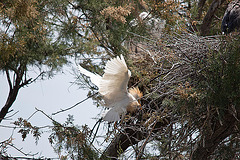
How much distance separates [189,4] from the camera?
419 cm

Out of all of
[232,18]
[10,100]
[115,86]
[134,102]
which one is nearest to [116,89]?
[115,86]

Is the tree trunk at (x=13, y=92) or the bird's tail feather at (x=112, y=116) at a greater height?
the tree trunk at (x=13, y=92)

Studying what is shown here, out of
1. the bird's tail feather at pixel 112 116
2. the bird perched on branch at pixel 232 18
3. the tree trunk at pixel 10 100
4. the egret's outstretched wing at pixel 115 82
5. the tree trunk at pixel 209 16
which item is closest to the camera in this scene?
the egret's outstretched wing at pixel 115 82

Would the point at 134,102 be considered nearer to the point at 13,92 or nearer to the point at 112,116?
the point at 112,116

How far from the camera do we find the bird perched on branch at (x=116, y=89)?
7.70 feet

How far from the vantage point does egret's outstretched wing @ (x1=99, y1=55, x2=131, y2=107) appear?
2328 mm

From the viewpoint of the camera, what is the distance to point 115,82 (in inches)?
96.5

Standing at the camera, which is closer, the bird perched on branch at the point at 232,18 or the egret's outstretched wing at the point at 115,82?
the egret's outstretched wing at the point at 115,82

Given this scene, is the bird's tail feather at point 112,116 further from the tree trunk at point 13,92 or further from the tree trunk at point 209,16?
the tree trunk at point 13,92

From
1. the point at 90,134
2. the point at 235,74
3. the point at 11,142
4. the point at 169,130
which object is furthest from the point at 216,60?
the point at 11,142

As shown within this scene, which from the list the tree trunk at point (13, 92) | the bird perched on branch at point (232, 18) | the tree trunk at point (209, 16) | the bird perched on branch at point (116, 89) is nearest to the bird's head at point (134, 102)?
the bird perched on branch at point (116, 89)

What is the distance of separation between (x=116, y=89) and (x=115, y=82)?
0.24 feet

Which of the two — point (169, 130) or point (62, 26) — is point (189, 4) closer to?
point (62, 26)

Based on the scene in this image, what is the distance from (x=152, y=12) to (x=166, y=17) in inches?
6.8
